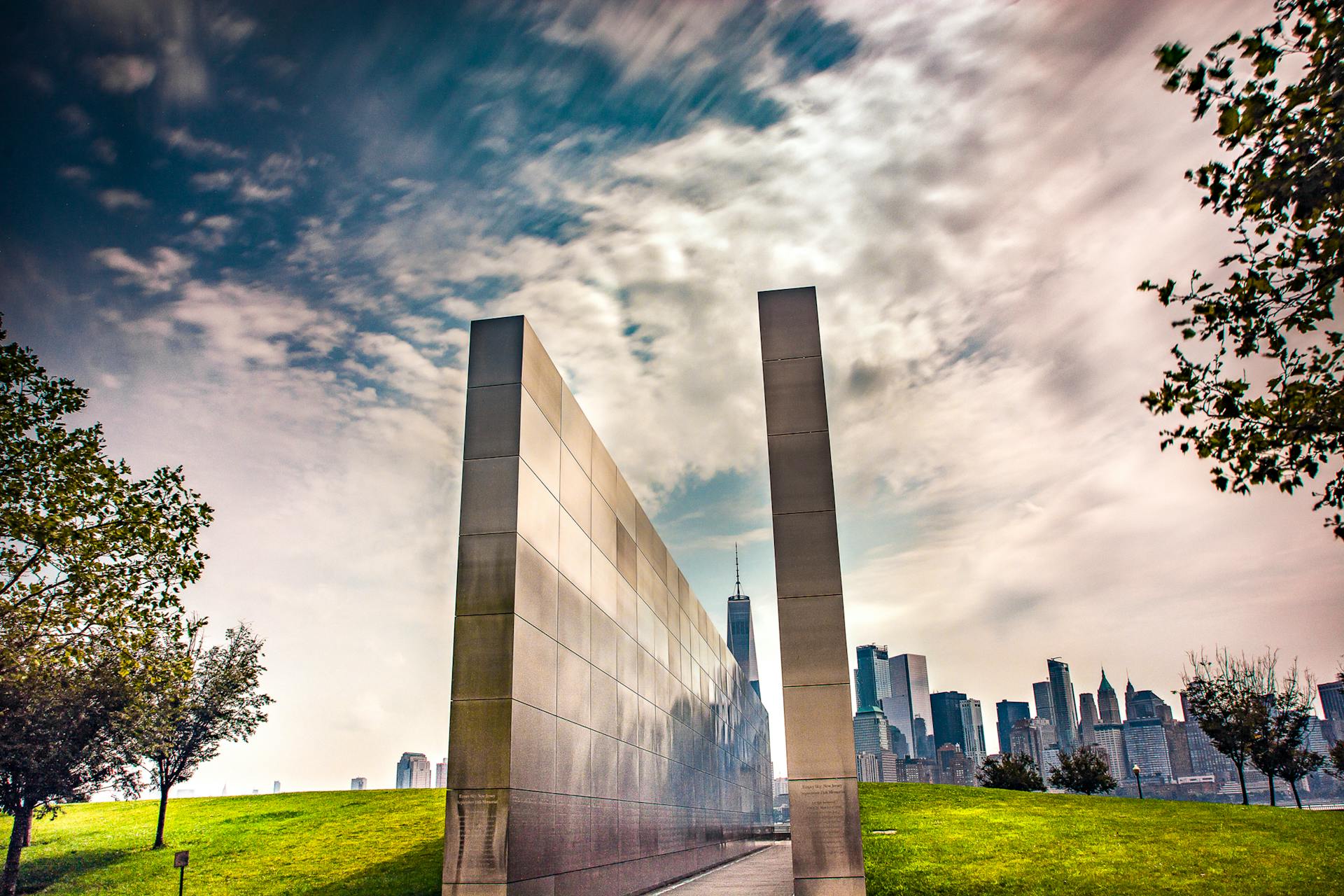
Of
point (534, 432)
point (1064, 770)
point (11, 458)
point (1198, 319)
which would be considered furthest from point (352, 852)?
point (1064, 770)

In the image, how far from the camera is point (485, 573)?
13312mm

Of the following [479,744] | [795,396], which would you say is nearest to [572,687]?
[479,744]

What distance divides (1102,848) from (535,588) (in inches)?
808

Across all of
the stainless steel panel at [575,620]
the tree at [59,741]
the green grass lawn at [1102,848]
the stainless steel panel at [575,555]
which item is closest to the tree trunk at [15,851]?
the tree at [59,741]

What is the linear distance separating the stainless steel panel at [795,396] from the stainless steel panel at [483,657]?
252 inches

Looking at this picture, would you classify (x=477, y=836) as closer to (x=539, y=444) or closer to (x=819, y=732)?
(x=819, y=732)

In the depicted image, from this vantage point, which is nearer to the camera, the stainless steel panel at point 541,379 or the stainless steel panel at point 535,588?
the stainless steel panel at point 535,588

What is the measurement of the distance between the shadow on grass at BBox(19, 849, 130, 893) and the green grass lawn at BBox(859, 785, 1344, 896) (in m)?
26.0

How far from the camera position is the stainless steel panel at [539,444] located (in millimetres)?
14172

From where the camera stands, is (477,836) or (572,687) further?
(572,687)

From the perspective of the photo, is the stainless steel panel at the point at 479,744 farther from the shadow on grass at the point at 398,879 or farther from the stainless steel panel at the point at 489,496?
the shadow on grass at the point at 398,879

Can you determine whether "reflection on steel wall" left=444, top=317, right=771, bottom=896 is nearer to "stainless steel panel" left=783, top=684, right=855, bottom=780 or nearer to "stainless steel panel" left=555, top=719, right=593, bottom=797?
"stainless steel panel" left=555, top=719, right=593, bottom=797

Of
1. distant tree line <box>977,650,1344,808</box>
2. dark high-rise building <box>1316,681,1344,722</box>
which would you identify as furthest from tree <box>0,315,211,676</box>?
dark high-rise building <box>1316,681,1344,722</box>

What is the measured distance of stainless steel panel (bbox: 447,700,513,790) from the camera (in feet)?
40.5
